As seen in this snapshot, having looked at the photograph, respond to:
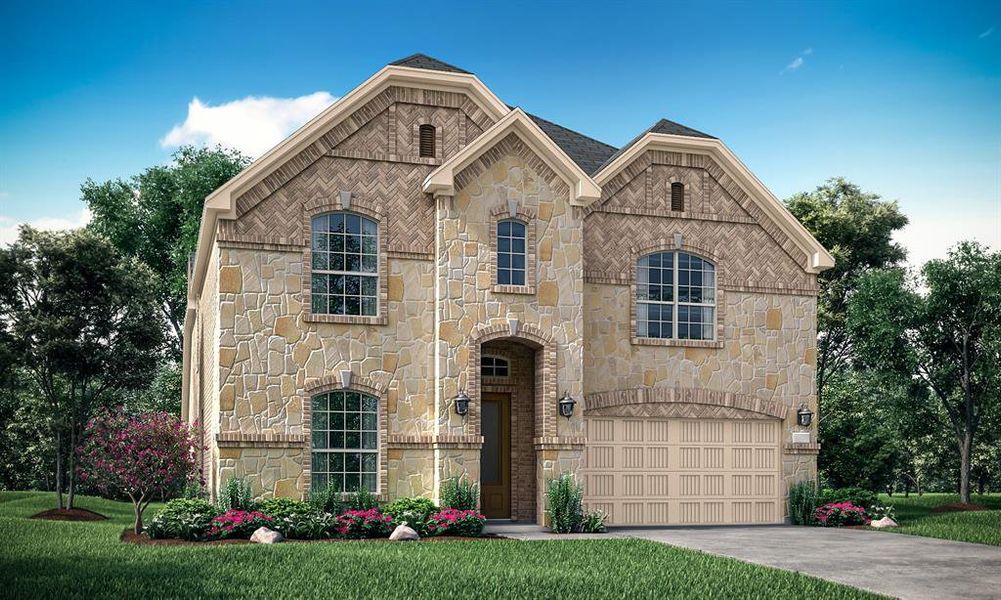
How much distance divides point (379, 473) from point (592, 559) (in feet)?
17.8

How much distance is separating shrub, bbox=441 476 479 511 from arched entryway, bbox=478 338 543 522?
1604 mm

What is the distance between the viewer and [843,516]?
21047 mm

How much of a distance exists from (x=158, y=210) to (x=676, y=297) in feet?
83.2

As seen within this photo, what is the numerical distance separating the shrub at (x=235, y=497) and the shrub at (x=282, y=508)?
0.82ft

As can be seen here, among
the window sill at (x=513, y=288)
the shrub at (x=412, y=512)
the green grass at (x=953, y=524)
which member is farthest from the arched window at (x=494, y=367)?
the green grass at (x=953, y=524)

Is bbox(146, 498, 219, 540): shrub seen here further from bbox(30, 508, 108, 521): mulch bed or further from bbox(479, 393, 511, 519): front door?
bbox(30, 508, 108, 521): mulch bed

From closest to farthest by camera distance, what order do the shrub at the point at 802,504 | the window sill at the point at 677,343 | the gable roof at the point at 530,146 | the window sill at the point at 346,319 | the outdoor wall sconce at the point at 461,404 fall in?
1. the window sill at the point at 346,319
2. the outdoor wall sconce at the point at 461,404
3. the gable roof at the point at 530,146
4. the window sill at the point at 677,343
5. the shrub at the point at 802,504

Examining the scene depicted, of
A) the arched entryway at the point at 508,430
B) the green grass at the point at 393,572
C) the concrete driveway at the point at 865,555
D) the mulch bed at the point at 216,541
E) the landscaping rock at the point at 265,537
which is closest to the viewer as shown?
the green grass at the point at 393,572

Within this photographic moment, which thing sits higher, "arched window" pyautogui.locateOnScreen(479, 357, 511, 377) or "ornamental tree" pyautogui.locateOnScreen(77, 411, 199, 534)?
"arched window" pyautogui.locateOnScreen(479, 357, 511, 377)

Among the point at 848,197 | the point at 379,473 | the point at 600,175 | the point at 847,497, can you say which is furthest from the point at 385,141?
the point at 848,197

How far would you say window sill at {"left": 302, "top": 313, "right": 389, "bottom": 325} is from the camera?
732 inches

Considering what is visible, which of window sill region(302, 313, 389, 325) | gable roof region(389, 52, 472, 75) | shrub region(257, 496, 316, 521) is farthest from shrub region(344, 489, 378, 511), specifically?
gable roof region(389, 52, 472, 75)

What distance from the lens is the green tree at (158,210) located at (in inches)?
1566

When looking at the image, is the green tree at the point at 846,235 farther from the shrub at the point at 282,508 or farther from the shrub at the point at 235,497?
the shrub at the point at 235,497
